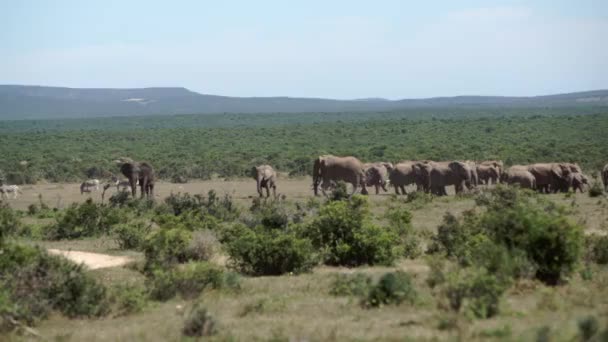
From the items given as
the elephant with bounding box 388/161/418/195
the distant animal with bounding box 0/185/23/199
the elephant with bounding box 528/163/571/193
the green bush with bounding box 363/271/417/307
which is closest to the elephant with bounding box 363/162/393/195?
the elephant with bounding box 388/161/418/195

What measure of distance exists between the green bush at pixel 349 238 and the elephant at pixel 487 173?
1622 cm

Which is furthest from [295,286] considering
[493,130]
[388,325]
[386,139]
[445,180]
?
[493,130]

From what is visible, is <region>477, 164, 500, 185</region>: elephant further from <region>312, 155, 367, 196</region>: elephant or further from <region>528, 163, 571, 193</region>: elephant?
<region>312, 155, 367, 196</region>: elephant

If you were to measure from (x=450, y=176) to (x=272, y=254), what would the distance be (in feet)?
54.7

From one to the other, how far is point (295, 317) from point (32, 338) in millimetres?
3072

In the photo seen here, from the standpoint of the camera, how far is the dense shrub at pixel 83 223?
1975 centimetres

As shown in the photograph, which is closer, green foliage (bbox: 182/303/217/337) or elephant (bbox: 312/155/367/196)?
green foliage (bbox: 182/303/217/337)

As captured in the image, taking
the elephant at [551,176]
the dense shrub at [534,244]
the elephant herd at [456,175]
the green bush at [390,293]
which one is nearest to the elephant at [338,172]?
the elephant herd at [456,175]

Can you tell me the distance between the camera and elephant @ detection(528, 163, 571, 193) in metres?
30.1

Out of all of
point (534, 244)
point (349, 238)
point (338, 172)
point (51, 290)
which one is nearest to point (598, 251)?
point (534, 244)

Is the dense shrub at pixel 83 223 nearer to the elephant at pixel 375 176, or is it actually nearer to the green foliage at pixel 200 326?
the green foliage at pixel 200 326

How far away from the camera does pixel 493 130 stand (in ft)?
250

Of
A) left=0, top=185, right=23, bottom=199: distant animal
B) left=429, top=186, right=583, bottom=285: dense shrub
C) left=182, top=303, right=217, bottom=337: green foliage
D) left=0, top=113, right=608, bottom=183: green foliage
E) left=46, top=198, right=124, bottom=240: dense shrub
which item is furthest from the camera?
left=0, top=113, right=608, bottom=183: green foliage

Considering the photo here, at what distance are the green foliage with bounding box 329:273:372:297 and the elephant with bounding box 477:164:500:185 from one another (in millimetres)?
19940
